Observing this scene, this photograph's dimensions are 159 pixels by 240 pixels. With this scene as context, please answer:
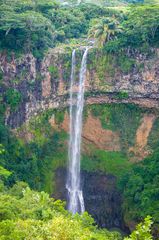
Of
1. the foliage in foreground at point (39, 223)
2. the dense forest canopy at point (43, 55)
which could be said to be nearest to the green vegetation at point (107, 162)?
the dense forest canopy at point (43, 55)

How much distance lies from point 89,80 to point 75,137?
154 inches

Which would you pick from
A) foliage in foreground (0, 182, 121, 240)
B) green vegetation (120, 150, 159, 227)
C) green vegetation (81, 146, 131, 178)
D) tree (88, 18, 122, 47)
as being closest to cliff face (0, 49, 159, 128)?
tree (88, 18, 122, 47)

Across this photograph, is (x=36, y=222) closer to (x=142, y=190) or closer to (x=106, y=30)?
(x=142, y=190)

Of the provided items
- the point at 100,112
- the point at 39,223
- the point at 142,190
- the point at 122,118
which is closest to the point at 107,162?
the point at 122,118

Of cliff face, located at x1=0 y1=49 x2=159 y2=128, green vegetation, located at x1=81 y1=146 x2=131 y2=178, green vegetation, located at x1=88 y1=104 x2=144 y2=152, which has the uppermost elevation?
cliff face, located at x1=0 y1=49 x2=159 y2=128

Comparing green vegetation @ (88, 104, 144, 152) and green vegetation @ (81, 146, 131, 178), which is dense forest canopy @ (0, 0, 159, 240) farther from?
green vegetation @ (88, 104, 144, 152)

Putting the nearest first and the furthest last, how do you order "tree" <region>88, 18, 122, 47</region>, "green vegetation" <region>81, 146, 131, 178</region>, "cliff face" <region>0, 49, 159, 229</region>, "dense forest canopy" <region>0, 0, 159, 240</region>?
"dense forest canopy" <region>0, 0, 159, 240</region> < "cliff face" <region>0, 49, 159, 229</region> < "tree" <region>88, 18, 122, 47</region> < "green vegetation" <region>81, 146, 131, 178</region>

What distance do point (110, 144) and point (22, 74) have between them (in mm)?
7582

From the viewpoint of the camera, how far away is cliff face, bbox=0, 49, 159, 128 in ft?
77.8

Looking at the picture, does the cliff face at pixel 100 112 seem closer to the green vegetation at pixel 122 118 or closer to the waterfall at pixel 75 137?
the green vegetation at pixel 122 118

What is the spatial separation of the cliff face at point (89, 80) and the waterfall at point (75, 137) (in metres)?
0.35

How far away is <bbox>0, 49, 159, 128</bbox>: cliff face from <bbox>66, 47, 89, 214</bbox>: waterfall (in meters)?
0.35

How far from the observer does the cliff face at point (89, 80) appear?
934 inches

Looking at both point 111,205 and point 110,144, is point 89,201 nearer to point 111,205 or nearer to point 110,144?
point 111,205
